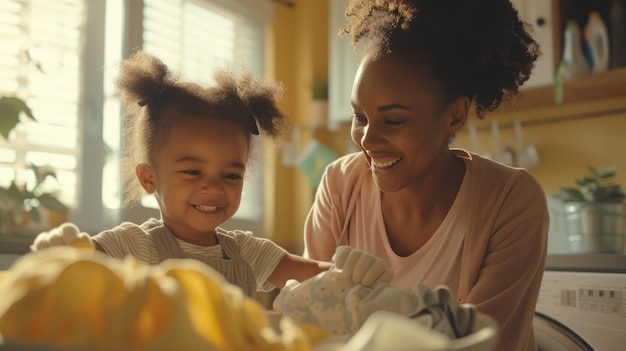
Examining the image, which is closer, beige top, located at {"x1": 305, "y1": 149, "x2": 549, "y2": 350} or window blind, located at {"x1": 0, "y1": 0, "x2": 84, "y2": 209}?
beige top, located at {"x1": 305, "y1": 149, "x2": 549, "y2": 350}

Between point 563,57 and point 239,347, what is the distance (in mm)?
2655

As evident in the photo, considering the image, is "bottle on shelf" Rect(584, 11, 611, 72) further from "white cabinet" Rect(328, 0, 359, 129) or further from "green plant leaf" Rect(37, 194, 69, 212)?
"green plant leaf" Rect(37, 194, 69, 212)

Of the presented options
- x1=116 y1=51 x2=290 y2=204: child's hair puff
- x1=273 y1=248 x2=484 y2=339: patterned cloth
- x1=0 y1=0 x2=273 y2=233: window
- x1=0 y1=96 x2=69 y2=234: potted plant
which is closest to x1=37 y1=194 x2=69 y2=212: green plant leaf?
x1=0 y1=96 x2=69 y2=234: potted plant

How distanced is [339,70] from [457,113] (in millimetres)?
2129

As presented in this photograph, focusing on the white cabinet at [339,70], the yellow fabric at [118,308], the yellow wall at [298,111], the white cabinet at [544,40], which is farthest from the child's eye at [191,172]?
the white cabinet at [339,70]

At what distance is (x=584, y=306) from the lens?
2125mm

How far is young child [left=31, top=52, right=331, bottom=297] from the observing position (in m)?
1.14

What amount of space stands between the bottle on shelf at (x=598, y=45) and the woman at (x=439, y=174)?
142 centimetres

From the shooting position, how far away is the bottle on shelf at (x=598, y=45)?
269 centimetres

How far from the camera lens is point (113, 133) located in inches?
114

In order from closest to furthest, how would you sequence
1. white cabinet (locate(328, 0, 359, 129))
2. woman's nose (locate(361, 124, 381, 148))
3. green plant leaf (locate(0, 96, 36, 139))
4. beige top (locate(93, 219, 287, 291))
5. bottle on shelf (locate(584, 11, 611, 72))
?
1. beige top (locate(93, 219, 287, 291))
2. woman's nose (locate(361, 124, 381, 148))
3. green plant leaf (locate(0, 96, 36, 139))
4. bottle on shelf (locate(584, 11, 611, 72))
5. white cabinet (locate(328, 0, 359, 129))

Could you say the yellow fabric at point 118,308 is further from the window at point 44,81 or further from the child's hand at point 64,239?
the window at point 44,81

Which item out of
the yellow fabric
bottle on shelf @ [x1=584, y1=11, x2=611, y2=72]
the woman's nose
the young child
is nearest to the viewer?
the yellow fabric

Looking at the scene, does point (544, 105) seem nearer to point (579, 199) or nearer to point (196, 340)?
point (579, 199)
